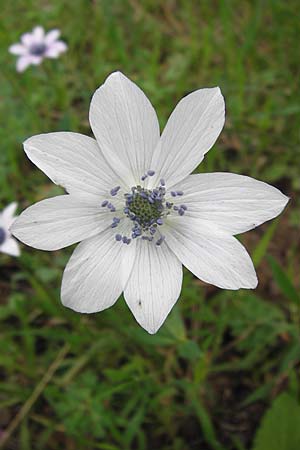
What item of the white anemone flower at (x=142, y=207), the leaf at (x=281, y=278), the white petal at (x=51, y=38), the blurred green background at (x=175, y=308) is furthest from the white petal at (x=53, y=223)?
the white petal at (x=51, y=38)

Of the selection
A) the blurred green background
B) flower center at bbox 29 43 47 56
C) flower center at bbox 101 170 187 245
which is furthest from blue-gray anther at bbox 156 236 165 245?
flower center at bbox 29 43 47 56

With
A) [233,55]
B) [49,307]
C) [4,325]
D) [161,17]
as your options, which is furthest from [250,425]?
[161,17]

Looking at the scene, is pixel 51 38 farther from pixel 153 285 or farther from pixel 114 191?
pixel 153 285

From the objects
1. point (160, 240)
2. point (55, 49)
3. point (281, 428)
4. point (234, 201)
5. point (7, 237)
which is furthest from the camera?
point (55, 49)

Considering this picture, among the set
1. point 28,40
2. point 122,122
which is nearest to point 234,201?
point 122,122

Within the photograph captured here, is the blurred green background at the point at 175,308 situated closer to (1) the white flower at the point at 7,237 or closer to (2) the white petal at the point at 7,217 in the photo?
(1) the white flower at the point at 7,237

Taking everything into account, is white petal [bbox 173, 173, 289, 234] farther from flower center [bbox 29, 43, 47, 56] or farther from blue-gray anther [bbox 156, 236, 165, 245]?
flower center [bbox 29, 43, 47, 56]

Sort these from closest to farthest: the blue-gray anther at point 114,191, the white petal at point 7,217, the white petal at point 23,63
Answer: the blue-gray anther at point 114,191 < the white petal at point 7,217 < the white petal at point 23,63
